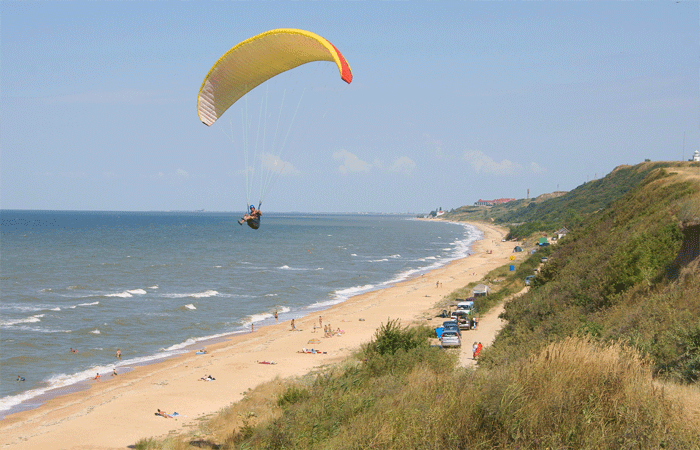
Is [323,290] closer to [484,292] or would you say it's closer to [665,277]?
[484,292]

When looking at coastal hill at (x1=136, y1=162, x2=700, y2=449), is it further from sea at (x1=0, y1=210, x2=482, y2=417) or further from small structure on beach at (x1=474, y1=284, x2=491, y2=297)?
small structure on beach at (x1=474, y1=284, x2=491, y2=297)

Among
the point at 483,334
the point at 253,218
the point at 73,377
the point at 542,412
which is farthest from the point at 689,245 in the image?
the point at 73,377

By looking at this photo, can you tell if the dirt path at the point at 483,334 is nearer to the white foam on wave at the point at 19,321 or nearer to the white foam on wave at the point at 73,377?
the white foam on wave at the point at 73,377

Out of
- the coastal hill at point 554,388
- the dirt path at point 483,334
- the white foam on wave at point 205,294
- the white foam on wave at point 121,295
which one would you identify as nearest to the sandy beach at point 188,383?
the dirt path at point 483,334

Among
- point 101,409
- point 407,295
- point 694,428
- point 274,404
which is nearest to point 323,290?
point 407,295

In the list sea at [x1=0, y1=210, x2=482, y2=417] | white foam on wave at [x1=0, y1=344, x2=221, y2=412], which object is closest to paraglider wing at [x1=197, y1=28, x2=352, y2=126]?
sea at [x1=0, y1=210, x2=482, y2=417]

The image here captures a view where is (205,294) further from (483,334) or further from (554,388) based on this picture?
(554,388)
